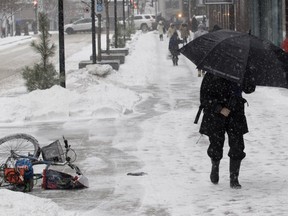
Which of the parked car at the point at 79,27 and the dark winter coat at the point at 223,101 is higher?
the parked car at the point at 79,27

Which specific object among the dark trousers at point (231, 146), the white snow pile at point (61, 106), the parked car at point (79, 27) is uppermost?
the parked car at point (79, 27)

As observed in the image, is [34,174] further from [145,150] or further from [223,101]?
[145,150]

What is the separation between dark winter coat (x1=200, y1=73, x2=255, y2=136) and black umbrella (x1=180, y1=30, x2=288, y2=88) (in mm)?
212

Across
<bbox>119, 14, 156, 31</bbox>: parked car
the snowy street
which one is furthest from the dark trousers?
<bbox>119, 14, 156, 31</bbox>: parked car

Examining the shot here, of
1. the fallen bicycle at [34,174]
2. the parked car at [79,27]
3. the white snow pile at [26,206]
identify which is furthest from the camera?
the parked car at [79,27]

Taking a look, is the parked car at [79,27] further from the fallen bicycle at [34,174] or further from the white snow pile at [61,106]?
the fallen bicycle at [34,174]

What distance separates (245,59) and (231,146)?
3.56 feet

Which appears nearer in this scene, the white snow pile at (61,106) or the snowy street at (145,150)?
the snowy street at (145,150)

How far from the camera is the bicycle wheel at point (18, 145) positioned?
9.95 m

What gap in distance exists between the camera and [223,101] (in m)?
8.95

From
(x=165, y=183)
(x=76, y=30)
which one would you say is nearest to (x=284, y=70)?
(x=165, y=183)

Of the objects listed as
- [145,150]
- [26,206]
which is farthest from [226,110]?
[145,150]

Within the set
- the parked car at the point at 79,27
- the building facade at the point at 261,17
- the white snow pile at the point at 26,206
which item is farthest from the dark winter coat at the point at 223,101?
the parked car at the point at 79,27

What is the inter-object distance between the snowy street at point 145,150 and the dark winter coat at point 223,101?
0.78m
